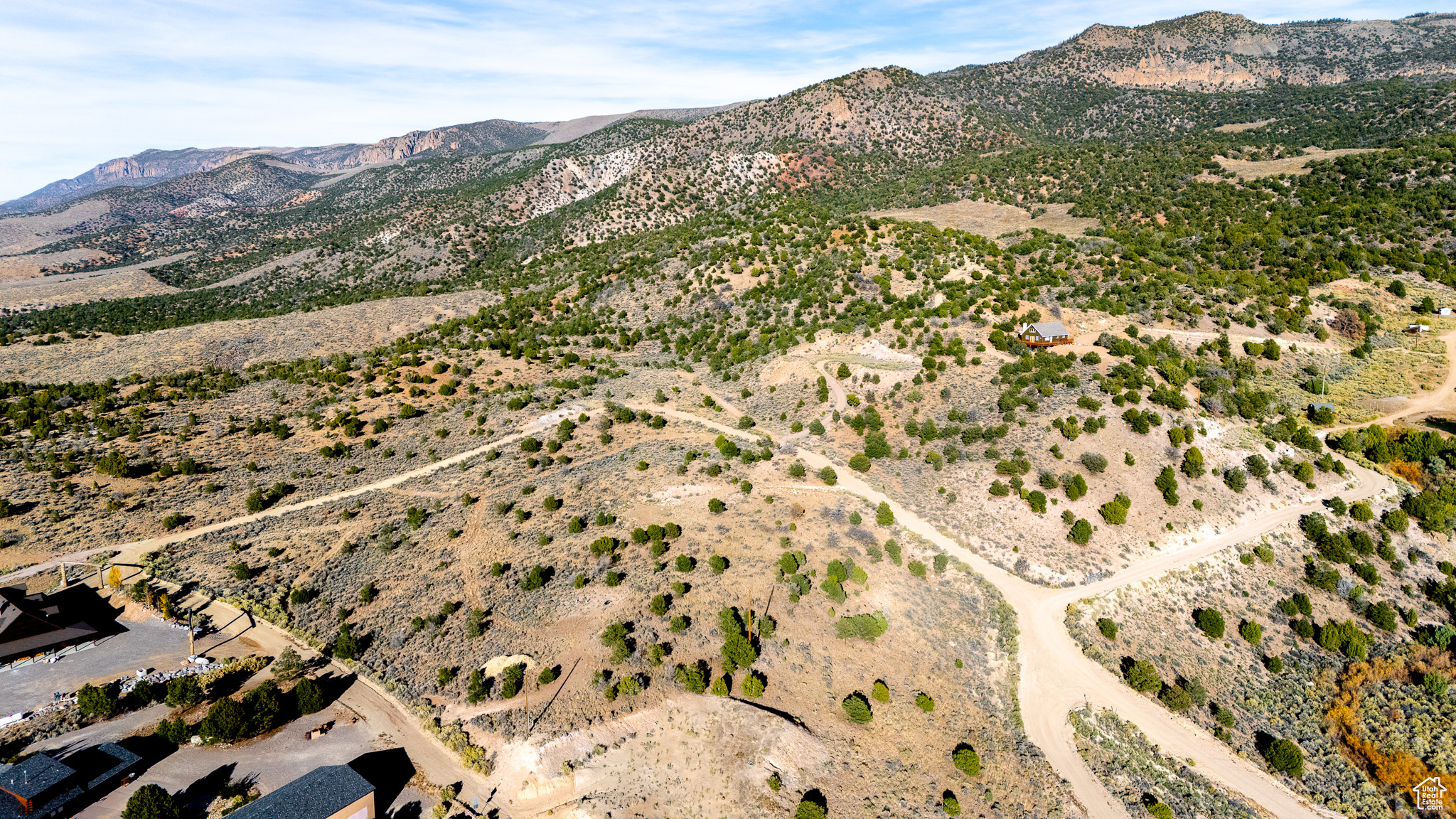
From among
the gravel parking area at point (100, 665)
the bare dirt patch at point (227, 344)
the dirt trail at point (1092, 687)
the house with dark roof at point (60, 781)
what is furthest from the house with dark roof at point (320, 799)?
the bare dirt patch at point (227, 344)

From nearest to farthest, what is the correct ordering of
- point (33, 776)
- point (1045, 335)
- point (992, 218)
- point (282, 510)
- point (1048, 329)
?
point (33, 776)
point (282, 510)
point (1045, 335)
point (1048, 329)
point (992, 218)

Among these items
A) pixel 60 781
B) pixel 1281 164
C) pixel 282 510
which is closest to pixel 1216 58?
pixel 1281 164

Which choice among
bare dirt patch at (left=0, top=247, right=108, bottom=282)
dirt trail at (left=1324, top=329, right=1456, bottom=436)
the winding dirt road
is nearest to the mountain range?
dirt trail at (left=1324, top=329, right=1456, bottom=436)

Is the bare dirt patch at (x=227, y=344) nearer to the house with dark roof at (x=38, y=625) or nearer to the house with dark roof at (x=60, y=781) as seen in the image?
the house with dark roof at (x=38, y=625)

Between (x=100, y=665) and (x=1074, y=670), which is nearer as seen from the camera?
(x=100, y=665)

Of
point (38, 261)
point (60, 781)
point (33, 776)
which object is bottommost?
point (60, 781)

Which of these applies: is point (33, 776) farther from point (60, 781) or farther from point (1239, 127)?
point (1239, 127)

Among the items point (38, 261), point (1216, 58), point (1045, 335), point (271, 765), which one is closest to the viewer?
point (271, 765)
